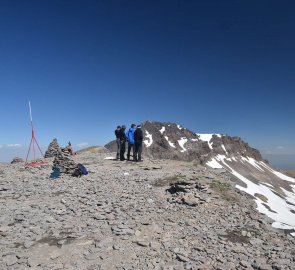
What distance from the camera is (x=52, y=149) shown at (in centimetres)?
4697

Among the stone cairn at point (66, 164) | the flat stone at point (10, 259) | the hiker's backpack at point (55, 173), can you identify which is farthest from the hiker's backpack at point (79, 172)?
the flat stone at point (10, 259)

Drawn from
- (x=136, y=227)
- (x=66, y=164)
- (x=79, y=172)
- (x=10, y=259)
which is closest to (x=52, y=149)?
(x=66, y=164)

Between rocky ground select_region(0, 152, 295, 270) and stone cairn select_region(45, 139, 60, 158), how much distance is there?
73.6ft

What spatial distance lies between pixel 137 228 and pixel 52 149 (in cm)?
3417

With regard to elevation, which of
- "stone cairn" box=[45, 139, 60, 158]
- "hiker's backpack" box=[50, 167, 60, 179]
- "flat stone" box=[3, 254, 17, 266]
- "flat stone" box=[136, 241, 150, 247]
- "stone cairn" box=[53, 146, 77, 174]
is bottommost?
"flat stone" box=[3, 254, 17, 266]

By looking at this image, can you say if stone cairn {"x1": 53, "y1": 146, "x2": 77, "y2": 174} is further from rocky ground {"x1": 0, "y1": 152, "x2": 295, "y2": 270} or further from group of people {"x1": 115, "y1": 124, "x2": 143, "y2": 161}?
group of people {"x1": 115, "y1": 124, "x2": 143, "y2": 161}

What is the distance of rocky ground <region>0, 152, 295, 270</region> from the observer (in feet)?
41.4

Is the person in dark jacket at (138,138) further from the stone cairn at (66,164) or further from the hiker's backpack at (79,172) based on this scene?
the hiker's backpack at (79,172)

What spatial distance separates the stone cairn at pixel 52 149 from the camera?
152 ft

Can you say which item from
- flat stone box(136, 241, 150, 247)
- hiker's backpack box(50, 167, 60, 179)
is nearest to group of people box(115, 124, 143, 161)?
hiker's backpack box(50, 167, 60, 179)

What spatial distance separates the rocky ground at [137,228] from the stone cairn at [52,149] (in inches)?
883

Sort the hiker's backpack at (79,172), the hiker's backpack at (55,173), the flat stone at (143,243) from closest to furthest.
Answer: the flat stone at (143,243), the hiker's backpack at (55,173), the hiker's backpack at (79,172)

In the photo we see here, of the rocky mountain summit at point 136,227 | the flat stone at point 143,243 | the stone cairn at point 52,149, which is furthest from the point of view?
the stone cairn at point 52,149

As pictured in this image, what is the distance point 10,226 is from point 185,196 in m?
9.60
